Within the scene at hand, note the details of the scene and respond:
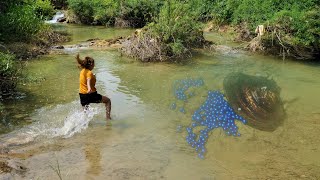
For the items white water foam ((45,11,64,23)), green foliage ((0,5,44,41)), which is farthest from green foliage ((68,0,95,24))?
green foliage ((0,5,44,41))

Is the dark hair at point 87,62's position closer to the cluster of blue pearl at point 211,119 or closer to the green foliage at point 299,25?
the cluster of blue pearl at point 211,119

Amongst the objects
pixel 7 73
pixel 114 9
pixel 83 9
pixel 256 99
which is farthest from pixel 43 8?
pixel 256 99

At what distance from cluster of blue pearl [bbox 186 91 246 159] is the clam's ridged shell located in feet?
0.81

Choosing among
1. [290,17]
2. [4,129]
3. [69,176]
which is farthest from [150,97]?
[290,17]

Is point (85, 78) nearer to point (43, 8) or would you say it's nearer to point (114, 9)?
point (43, 8)

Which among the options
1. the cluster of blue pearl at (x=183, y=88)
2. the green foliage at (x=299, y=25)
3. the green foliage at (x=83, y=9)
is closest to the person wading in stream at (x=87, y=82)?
the cluster of blue pearl at (x=183, y=88)

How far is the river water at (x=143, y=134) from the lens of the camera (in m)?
6.41

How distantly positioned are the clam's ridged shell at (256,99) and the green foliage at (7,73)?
592 centimetres

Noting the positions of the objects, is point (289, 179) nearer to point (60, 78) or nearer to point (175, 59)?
point (60, 78)

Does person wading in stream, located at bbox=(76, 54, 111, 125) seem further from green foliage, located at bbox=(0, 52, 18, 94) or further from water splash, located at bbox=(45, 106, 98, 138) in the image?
green foliage, located at bbox=(0, 52, 18, 94)

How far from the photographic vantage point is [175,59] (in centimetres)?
1527

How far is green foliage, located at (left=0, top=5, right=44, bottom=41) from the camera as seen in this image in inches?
608

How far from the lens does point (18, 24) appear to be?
16.1 m

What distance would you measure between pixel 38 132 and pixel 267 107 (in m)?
5.59
